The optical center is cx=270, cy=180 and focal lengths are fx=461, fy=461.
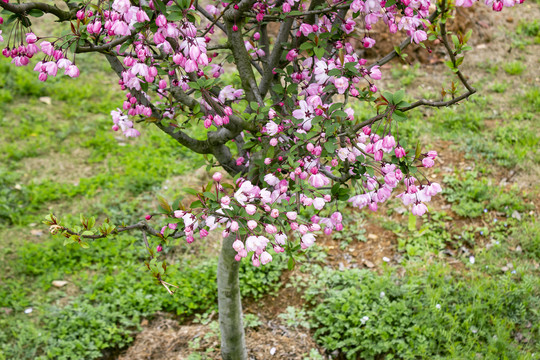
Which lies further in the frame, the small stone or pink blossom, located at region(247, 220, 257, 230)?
the small stone

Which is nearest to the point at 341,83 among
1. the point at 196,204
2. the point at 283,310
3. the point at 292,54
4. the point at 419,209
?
the point at 292,54

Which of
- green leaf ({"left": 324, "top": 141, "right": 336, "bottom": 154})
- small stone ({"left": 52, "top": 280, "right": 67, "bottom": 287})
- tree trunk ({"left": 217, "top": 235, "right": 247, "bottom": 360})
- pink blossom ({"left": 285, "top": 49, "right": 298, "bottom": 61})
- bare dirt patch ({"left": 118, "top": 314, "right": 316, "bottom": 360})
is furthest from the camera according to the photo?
small stone ({"left": 52, "top": 280, "right": 67, "bottom": 287})

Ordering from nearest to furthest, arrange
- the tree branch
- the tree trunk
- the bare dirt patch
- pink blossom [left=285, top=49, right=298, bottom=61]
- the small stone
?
the tree branch
pink blossom [left=285, top=49, right=298, bottom=61]
the tree trunk
the bare dirt patch
the small stone

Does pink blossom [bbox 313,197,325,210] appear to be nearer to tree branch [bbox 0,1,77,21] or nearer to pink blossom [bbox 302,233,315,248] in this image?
pink blossom [bbox 302,233,315,248]

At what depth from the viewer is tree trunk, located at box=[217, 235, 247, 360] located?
3.12 metres

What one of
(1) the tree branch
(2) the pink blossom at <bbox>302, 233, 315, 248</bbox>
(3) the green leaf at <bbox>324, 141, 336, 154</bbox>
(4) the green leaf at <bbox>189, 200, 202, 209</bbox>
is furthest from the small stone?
(3) the green leaf at <bbox>324, 141, 336, 154</bbox>

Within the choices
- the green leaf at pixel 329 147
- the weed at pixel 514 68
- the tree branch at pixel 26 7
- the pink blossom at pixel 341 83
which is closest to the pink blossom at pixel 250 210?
the green leaf at pixel 329 147

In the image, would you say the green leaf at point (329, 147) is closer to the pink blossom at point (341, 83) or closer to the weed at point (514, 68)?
the pink blossom at point (341, 83)

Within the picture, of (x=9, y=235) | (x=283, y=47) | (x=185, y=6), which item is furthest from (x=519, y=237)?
(x=9, y=235)

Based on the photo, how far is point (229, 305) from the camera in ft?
10.8

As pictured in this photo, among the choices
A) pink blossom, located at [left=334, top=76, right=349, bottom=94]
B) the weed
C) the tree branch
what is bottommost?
pink blossom, located at [left=334, top=76, right=349, bottom=94]

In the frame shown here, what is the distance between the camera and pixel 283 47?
8.32ft

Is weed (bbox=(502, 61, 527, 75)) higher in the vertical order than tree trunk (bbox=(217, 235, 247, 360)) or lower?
higher

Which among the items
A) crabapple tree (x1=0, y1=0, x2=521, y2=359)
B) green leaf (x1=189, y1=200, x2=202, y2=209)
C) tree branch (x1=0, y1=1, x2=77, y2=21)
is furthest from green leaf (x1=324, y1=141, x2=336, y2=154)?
tree branch (x1=0, y1=1, x2=77, y2=21)
